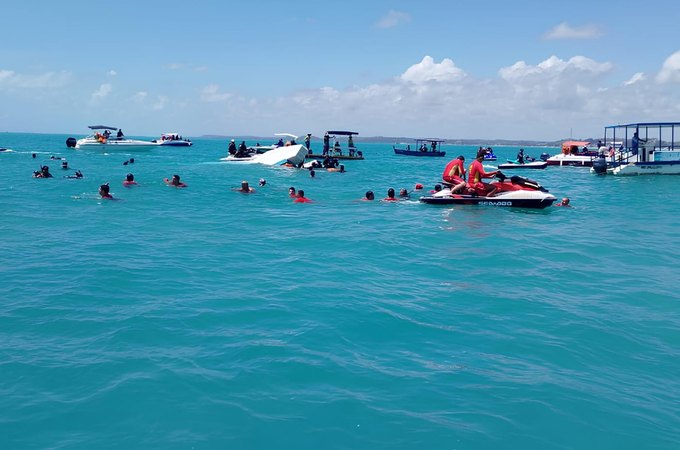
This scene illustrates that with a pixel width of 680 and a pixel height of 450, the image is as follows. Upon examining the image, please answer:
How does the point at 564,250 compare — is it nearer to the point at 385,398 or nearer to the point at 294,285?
the point at 294,285

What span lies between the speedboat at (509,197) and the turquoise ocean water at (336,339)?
504cm

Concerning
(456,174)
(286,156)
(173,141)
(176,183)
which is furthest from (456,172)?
(173,141)

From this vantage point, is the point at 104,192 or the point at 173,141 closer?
the point at 104,192

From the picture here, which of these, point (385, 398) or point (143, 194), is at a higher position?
point (143, 194)

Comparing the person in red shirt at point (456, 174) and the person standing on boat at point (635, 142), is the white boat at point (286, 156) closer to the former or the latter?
the person in red shirt at point (456, 174)

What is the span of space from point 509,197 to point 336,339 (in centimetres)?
1696

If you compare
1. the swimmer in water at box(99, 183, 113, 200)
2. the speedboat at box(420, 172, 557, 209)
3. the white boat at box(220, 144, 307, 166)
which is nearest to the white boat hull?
the white boat at box(220, 144, 307, 166)

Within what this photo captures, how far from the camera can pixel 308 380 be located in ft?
23.5

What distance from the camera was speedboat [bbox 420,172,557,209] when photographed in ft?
76.7

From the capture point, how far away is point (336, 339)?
8586 millimetres

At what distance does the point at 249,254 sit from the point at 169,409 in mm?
8478

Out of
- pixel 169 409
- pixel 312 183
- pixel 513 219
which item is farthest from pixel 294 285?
pixel 312 183

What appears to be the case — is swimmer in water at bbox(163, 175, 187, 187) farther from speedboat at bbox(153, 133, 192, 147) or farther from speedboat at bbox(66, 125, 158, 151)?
speedboat at bbox(153, 133, 192, 147)

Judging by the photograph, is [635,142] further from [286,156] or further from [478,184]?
[478,184]
